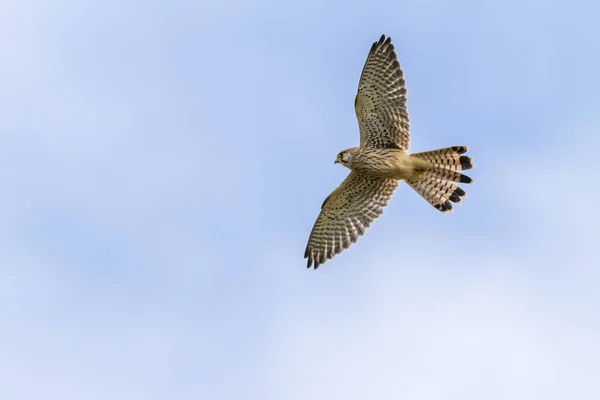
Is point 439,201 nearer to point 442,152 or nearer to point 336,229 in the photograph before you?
point 442,152

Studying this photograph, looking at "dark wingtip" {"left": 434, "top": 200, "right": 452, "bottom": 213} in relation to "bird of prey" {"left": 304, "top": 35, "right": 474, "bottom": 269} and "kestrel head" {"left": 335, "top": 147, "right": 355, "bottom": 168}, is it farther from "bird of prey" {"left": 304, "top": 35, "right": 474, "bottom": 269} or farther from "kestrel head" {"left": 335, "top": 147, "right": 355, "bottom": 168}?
"kestrel head" {"left": 335, "top": 147, "right": 355, "bottom": 168}

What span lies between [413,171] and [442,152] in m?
0.66

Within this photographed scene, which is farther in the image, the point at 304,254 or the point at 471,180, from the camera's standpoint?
the point at 304,254

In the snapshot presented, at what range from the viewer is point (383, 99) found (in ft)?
61.0

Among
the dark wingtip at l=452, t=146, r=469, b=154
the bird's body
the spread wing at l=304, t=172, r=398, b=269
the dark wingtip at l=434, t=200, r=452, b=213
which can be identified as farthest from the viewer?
the spread wing at l=304, t=172, r=398, b=269

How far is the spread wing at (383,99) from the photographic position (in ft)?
60.9

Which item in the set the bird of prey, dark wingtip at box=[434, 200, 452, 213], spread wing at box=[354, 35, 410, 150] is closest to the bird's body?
the bird of prey

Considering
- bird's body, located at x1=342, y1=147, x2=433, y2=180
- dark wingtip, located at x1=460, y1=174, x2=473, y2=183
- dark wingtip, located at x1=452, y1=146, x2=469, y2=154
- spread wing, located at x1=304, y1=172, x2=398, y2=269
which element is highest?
spread wing, located at x1=304, y1=172, x2=398, y2=269

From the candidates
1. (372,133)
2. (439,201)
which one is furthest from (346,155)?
(439,201)

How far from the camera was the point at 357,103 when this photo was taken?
18.9 metres

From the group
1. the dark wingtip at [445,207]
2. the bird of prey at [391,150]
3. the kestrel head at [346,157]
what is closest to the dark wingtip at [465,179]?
the bird of prey at [391,150]

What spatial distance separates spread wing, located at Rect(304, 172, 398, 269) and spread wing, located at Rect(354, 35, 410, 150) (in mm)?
1050

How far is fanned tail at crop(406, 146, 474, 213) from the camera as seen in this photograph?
18406 millimetres

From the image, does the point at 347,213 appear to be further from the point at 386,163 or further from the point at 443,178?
the point at 443,178
